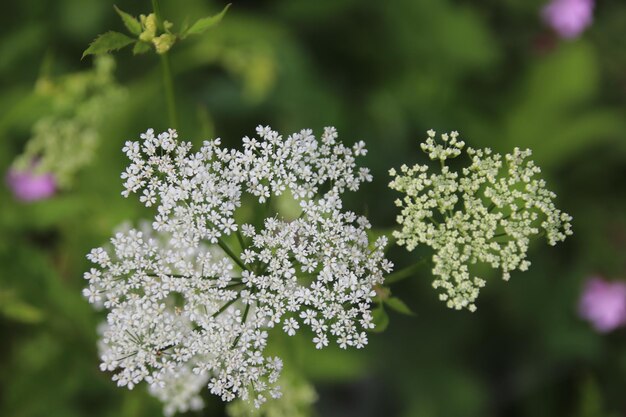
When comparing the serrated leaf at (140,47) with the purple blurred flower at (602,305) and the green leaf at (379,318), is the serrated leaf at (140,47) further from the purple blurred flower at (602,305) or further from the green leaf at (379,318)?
the purple blurred flower at (602,305)

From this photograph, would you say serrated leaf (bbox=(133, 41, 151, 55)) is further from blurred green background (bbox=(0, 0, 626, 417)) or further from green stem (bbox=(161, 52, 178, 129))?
blurred green background (bbox=(0, 0, 626, 417))

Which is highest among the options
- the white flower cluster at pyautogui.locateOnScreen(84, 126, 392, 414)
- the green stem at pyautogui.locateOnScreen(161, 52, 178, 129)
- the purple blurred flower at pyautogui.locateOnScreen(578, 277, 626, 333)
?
the green stem at pyautogui.locateOnScreen(161, 52, 178, 129)

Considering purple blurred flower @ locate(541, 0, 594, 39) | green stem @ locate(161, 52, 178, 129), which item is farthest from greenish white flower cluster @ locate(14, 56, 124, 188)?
purple blurred flower @ locate(541, 0, 594, 39)

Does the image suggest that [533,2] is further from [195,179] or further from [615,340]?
[195,179]

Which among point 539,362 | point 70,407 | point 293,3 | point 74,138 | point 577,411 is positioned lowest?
point 577,411

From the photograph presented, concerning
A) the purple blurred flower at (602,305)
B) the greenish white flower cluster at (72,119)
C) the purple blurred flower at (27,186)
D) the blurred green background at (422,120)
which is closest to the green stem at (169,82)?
the greenish white flower cluster at (72,119)

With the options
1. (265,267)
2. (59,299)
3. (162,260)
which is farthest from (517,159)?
(59,299)
